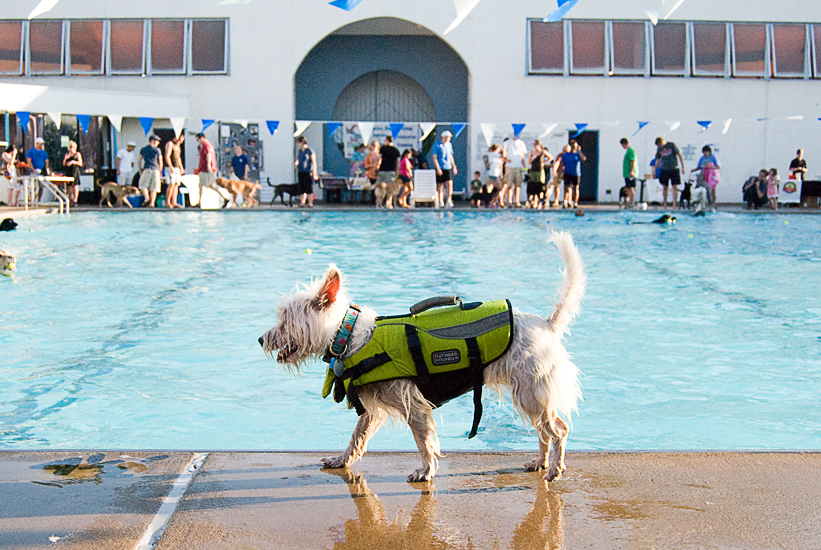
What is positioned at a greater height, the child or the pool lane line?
the child

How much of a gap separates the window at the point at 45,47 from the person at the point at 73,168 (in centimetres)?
484

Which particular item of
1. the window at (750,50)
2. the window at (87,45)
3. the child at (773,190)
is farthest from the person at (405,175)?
the window at (750,50)

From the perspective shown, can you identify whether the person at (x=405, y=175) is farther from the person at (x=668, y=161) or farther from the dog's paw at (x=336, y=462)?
the dog's paw at (x=336, y=462)

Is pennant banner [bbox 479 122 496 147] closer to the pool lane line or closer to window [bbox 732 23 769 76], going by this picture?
window [bbox 732 23 769 76]

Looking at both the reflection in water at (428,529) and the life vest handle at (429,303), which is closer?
the reflection in water at (428,529)

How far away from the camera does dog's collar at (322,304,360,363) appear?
3385 mm

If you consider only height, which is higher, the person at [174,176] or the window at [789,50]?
the window at [789,50]

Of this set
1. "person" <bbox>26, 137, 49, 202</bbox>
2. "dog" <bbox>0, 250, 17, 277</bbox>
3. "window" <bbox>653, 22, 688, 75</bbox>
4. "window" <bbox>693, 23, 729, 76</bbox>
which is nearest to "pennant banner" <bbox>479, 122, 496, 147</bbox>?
"window" <bbox>653, 22, 688, 75</bbox>

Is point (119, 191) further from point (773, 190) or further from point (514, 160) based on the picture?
point (773, 190)

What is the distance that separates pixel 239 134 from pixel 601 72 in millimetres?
11914

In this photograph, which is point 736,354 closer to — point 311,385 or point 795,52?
point 311,385

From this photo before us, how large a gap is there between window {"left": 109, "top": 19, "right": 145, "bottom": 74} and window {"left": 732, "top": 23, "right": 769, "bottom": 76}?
19424mm

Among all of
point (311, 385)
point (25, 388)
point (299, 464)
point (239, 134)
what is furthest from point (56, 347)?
point (239, 134)

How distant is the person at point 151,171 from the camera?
20667 mm
